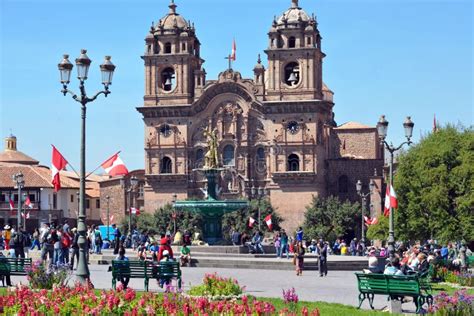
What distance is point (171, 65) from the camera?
87.4 meters

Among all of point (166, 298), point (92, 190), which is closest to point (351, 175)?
point (92, 190)

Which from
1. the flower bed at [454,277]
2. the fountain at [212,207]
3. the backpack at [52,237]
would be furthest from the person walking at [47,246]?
the fountain at [212,207]

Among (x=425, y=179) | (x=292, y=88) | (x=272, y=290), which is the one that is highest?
(x=292, y=88)

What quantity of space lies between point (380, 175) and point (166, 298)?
70556 mm

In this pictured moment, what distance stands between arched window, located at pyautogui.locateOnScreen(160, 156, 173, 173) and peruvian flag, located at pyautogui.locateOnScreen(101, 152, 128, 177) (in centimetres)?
5499

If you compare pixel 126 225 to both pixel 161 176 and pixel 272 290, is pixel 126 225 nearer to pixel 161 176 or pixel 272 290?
pixel 161 176

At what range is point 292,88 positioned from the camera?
83.9 metres

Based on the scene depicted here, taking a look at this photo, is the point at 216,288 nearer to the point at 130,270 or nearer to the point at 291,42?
the point at 130,270

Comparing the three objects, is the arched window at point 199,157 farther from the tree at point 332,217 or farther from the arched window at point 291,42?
the arched window at point 291,42

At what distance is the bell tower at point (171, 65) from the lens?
86.9m

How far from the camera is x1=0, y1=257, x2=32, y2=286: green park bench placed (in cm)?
2534

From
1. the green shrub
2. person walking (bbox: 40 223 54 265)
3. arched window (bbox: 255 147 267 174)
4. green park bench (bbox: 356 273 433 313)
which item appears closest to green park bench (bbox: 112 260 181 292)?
the green shrub

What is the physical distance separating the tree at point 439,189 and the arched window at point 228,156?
Answer: 36067mm

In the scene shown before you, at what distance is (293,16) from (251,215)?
51.2ft
